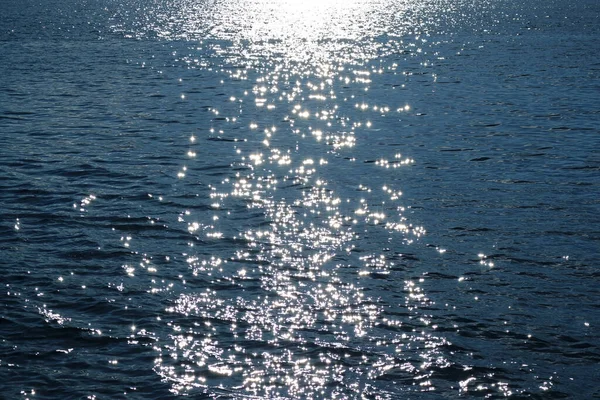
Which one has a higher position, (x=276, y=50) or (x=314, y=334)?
(x=276, y=50)

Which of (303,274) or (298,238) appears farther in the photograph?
(298,238)

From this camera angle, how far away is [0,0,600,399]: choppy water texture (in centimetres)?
1898

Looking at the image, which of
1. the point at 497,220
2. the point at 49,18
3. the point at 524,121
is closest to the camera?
the point at 497,220

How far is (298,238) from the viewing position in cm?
2764

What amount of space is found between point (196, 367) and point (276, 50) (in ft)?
252

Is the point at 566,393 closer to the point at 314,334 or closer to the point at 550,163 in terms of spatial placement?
the point at 314,334

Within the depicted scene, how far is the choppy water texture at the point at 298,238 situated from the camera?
747 inches

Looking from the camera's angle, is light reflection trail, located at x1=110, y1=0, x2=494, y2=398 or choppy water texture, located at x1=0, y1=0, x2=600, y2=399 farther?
choppy water texture, located at x1=0, y1=0, x2=600, y2=399

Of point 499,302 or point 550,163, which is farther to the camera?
point 550,163

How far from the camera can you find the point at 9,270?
952 inches

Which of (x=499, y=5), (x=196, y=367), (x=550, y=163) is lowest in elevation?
(x=196, y=367)

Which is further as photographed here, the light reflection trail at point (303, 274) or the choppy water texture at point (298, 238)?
the choppy water texture at point (298, 238)

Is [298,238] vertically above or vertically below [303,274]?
above

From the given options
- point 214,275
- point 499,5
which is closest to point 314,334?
point 214,275
